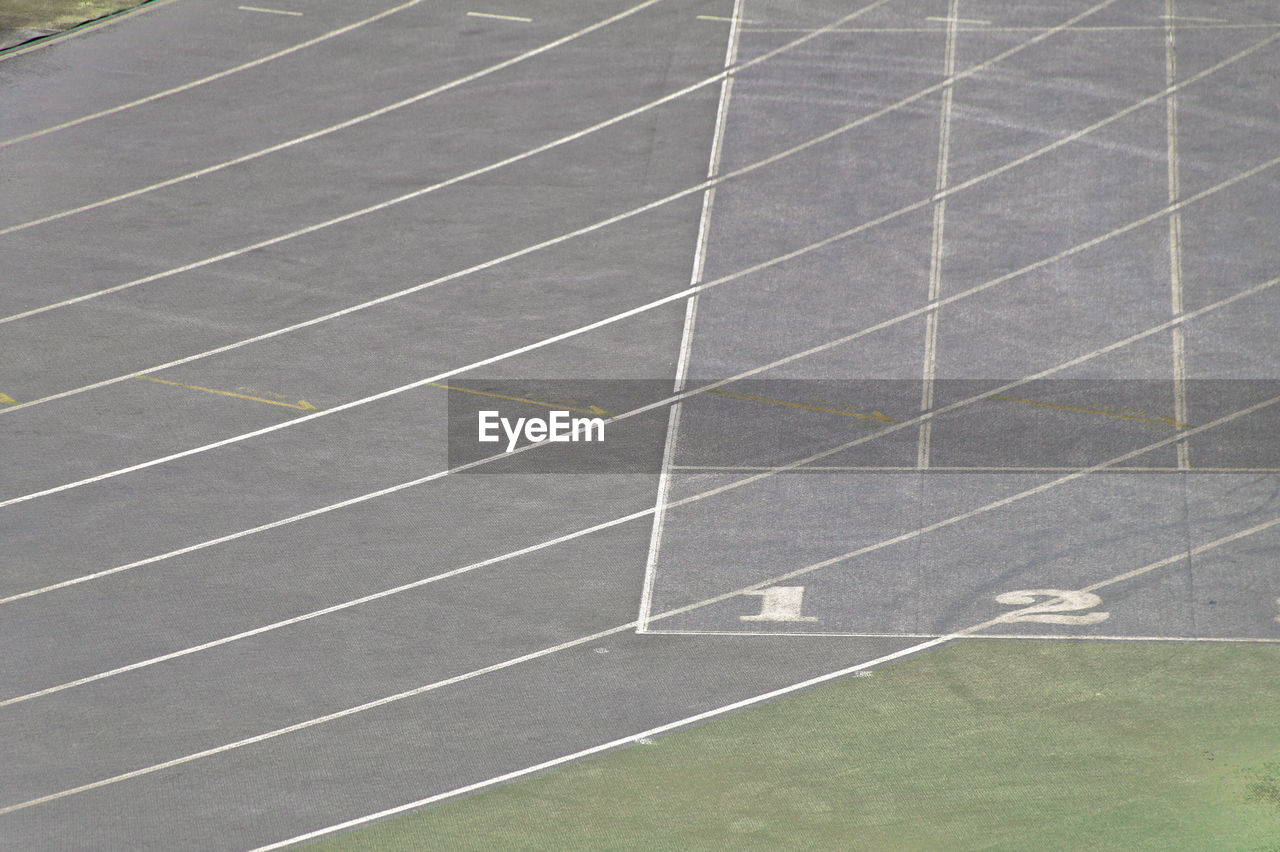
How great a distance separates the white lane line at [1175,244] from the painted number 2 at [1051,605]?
2535 millimetres

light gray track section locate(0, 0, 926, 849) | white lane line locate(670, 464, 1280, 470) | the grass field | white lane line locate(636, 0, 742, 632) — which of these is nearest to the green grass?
light gray track section locate(0, 0, 926, 849)

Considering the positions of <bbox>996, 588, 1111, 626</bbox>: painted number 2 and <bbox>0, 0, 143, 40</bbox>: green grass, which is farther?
<bbox>0, 0, 143, 40</bbox>: green grass

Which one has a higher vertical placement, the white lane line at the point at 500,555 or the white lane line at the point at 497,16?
the white lane line at the point at 497,16

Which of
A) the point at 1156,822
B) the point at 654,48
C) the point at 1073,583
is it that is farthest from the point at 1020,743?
the point at 654,48

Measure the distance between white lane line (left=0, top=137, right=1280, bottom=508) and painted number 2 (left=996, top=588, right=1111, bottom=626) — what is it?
4695 millimetres

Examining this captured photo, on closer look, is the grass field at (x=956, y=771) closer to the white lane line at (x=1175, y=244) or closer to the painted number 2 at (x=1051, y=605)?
the painted number 2 at (x=1051, y=605)

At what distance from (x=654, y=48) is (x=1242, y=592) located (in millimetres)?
12927

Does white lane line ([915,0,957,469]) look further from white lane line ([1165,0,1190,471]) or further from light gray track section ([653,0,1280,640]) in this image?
white lane line ([1165,0,1190,471])

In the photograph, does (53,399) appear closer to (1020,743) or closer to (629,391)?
(629,391)

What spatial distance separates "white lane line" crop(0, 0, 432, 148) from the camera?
24203 millimetres

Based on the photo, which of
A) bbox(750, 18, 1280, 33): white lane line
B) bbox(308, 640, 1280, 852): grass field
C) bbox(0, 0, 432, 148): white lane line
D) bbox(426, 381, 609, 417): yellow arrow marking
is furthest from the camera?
bbox(750, 18, 1280, 33): white lane line
